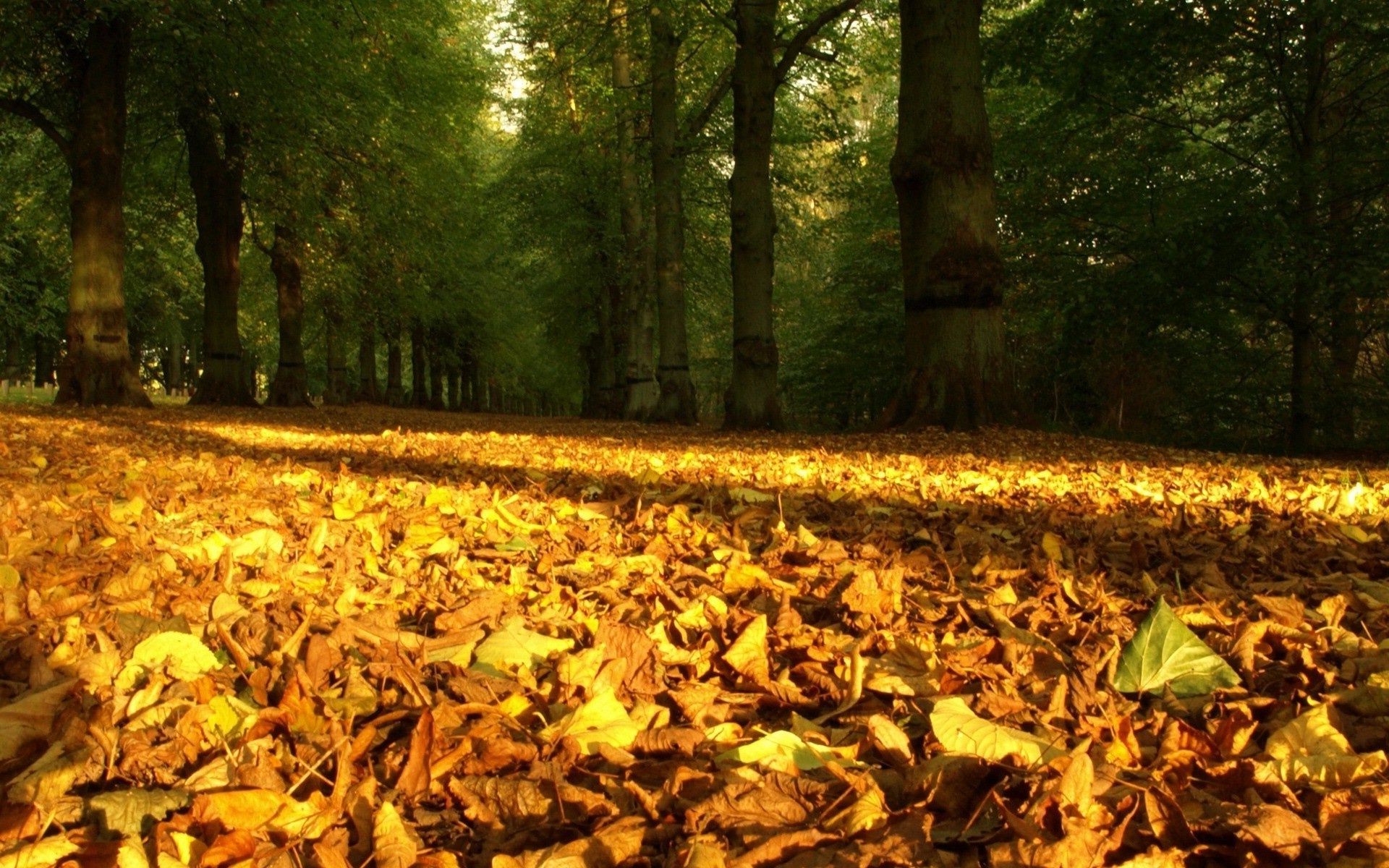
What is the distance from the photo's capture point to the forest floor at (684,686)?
116cm

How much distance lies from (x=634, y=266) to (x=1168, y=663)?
755 inches

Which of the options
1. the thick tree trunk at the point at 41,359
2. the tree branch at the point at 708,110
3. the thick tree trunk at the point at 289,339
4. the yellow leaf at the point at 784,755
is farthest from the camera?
the thick tree trunk at the point at 41,359

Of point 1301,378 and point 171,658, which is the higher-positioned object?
point 1301,378

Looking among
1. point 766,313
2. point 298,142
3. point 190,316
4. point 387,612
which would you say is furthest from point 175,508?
point 190,316

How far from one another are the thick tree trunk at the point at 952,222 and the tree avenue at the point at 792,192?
0.09ft

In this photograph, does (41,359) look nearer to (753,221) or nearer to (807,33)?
(753,221)

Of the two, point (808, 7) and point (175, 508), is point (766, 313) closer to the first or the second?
point (808, 7)

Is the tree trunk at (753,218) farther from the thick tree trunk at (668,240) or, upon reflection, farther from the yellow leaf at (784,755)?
the yellow leaf at (784,755)

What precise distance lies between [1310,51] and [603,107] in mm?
13141

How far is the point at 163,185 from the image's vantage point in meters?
19.8

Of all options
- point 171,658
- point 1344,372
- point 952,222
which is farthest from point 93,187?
point 1344,372

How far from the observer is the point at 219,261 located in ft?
59.2

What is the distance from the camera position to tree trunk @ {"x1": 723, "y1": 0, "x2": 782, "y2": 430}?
1145cm

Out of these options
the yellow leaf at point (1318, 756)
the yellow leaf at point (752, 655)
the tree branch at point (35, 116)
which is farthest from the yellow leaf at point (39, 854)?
the tree branch at point (35, 116)
